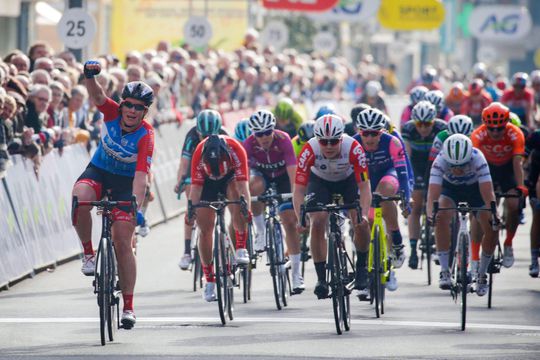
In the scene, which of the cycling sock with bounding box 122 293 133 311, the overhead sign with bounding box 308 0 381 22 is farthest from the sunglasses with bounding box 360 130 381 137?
the overhead sign with bounding box 308 0 381 22

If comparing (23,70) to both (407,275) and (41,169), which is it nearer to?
(41,169)

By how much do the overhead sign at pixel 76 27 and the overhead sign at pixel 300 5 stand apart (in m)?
18.7

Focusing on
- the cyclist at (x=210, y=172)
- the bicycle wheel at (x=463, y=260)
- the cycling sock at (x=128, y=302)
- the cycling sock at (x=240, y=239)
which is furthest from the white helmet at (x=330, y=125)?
the cycling sock at (x=128, y=302)

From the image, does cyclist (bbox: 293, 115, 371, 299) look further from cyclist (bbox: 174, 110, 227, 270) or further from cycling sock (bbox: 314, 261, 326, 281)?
cyclist (bbox: 174, 110, 227, 270)

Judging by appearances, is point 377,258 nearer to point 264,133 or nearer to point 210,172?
point 210,172

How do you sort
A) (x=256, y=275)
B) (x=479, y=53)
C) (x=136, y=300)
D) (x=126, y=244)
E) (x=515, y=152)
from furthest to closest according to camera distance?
1. (x=479, y=53)
2. (x=256, y=275)
3. (x=515, y=152)
4. (x=136, y=300)
5. (x=126, y=244)

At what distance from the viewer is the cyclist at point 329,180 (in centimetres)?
1383

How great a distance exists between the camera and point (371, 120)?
49.5 feet

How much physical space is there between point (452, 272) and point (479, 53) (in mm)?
44460

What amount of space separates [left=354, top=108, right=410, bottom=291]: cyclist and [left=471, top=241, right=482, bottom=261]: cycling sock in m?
0.67

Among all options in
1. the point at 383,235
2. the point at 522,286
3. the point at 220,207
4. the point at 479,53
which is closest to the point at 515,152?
the point at 522,286

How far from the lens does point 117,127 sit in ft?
41.9

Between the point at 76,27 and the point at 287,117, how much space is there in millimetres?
4875

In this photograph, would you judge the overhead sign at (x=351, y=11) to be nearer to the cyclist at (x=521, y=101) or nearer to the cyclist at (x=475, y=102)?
the cyclist at (x=475, y=102)
